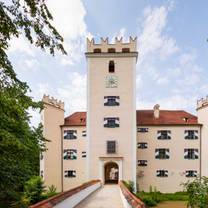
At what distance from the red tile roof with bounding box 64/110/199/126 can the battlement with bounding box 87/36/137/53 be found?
7.88 m

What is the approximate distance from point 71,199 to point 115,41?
A: 23.4 m

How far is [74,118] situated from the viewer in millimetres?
40000

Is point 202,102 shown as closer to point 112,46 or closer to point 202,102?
point 202,102

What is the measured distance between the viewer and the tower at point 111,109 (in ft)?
113

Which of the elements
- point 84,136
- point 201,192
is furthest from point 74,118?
point 201,192

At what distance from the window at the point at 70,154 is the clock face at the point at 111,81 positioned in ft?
27.9

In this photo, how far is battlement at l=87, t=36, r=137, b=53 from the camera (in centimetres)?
3638

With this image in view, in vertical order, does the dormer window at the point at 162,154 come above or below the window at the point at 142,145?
below

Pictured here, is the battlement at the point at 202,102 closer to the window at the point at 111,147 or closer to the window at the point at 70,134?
the window at the point at 111,147

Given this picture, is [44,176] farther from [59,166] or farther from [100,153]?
[100,153]

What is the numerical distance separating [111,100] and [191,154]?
34.7ft

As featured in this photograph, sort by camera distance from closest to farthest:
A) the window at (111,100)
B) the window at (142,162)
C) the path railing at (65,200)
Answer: the path railing at (65,200), the window at (111,100), the window at (142,162)

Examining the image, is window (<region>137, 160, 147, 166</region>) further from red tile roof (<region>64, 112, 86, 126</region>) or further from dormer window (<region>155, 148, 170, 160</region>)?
red tile roof (<region>64, 112, 86, 126</region>)

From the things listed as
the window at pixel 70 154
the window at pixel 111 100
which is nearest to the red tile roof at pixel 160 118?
the window at pixel 70 154
